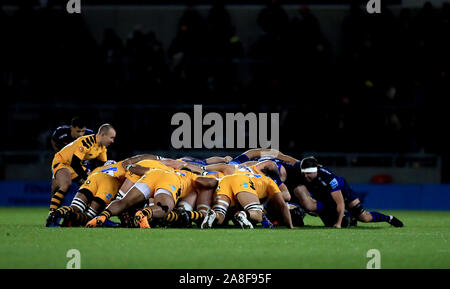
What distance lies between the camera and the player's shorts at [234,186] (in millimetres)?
13188

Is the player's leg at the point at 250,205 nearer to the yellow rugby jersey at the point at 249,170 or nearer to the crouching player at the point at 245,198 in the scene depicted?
the crouching player at the point at 245,198

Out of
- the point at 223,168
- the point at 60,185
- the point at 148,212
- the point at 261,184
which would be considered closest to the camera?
the point at 148,212

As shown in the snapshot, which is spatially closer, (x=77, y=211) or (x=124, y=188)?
(x=77, y=211)

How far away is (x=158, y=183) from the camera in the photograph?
12.8m

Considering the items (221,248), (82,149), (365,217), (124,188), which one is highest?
(82,149)

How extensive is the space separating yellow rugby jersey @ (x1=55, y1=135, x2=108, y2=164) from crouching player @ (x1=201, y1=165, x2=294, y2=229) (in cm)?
264

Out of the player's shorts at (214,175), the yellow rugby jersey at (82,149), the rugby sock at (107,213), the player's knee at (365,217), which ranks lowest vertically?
the player's knee at (365,217)

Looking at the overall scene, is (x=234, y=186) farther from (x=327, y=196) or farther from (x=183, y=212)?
(x=327, y=196)

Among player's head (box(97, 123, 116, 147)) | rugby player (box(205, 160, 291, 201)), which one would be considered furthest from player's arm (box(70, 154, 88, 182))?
rugby player (box(205, 160, 291, 201))

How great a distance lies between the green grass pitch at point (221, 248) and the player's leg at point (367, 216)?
1150mm

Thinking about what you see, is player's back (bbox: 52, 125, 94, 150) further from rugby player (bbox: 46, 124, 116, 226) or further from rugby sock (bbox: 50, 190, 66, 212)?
rugby sock (bbox: 50, 190, 66, 212)

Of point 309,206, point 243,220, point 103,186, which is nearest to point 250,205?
point 243,220

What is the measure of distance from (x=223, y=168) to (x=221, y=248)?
4.32 m

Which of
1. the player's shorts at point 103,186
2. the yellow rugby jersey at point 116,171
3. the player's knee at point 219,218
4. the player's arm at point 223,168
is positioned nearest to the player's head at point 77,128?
the yellow rugby jersey at point 116,171
